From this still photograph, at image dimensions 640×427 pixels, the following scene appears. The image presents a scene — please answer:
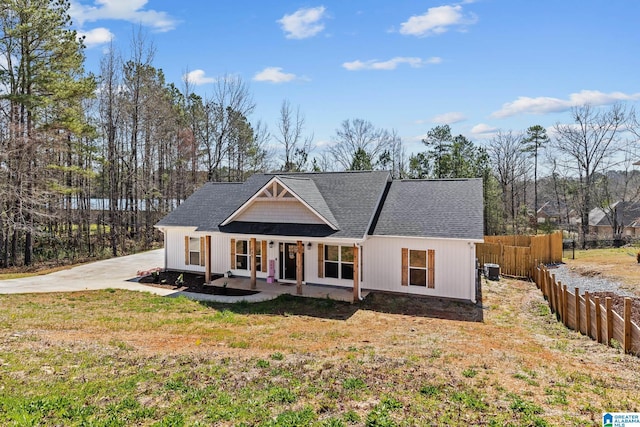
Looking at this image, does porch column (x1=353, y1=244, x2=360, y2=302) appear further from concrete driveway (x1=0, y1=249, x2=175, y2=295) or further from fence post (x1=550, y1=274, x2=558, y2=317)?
concrete driveway (x1=0, y1=249, x2=175, y2=295)

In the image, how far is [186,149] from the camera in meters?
38.4

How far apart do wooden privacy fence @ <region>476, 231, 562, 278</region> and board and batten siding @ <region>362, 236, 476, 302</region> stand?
7.65 m

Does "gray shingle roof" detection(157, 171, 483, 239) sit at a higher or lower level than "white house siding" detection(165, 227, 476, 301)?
higher

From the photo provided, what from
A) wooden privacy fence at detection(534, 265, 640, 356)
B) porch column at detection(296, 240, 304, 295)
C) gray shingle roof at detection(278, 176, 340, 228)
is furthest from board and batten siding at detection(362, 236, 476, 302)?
wooden privacy fence at detection(534, 265, 640, 356)

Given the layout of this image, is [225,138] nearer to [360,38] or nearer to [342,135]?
[342,135]

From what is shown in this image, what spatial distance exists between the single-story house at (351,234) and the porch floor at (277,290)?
15.7 inches

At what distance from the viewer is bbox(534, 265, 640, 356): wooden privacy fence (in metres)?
8.02

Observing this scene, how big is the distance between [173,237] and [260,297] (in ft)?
25.1

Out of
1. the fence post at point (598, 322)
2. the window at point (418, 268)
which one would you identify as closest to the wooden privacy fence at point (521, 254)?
the window at point (418, 268)

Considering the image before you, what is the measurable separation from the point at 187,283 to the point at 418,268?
10.3 metres

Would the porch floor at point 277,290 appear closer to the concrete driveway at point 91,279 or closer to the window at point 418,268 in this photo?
the window at point 418,268

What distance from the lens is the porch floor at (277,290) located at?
15.0 m

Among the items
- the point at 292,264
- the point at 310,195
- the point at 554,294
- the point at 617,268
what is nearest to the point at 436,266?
the point at 554,294

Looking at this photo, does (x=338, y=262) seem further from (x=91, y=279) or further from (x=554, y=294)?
(x=91, y=279)
